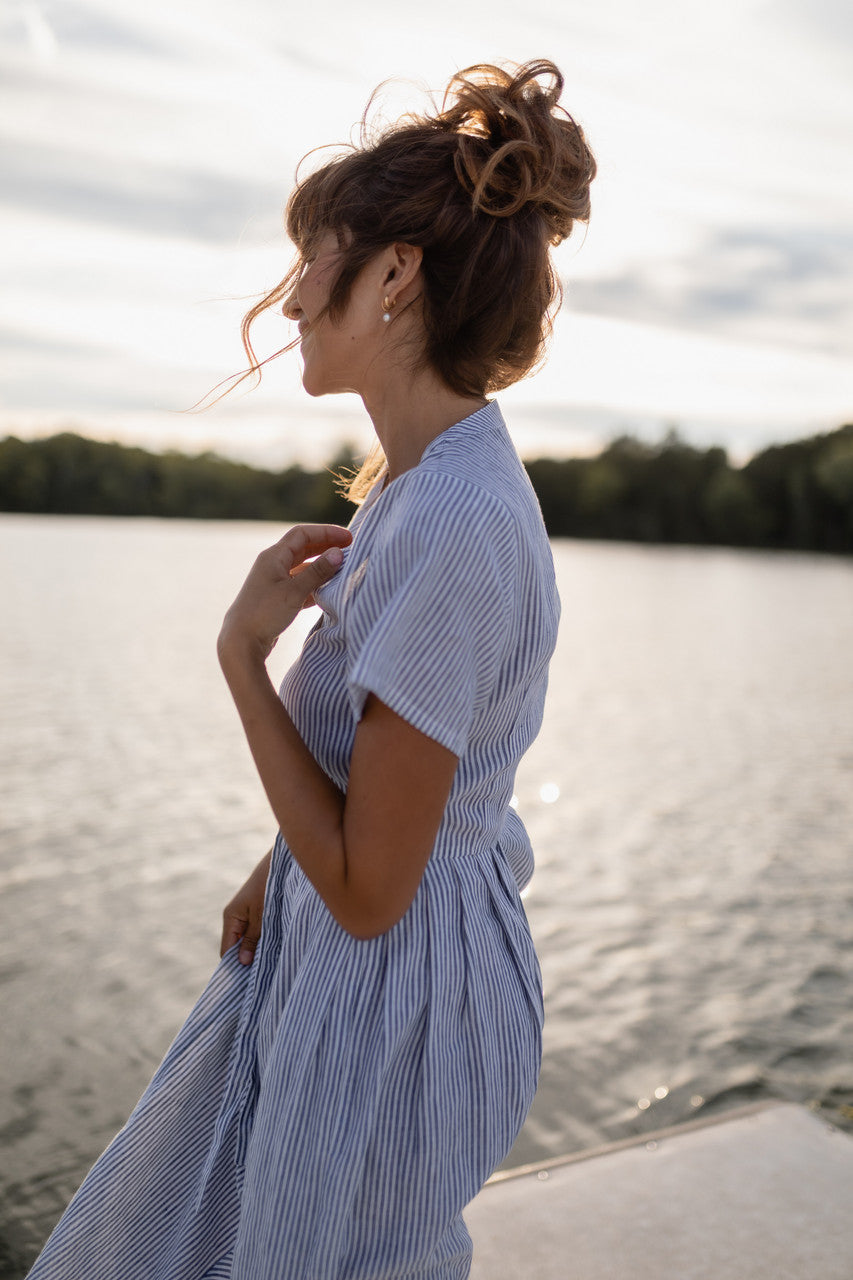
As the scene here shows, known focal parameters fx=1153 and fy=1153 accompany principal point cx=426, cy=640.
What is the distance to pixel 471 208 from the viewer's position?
3.84 ft

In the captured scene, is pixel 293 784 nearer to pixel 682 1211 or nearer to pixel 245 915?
pixel 245 915

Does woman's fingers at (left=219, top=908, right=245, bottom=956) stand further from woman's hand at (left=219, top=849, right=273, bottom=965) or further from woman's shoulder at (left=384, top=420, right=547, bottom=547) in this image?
woman's shoulder at (left=384, top=420, right=547, bottom=547)

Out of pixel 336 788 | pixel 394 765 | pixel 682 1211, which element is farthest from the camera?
pixel 682 1211

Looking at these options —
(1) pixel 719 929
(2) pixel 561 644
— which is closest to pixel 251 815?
(1) pixel 719 929

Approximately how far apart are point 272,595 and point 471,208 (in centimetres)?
44

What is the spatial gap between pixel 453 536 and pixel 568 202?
0.44 meters

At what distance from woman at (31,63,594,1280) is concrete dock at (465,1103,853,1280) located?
3.24 feet

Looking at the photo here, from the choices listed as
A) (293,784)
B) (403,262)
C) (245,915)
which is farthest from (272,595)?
(245,915)

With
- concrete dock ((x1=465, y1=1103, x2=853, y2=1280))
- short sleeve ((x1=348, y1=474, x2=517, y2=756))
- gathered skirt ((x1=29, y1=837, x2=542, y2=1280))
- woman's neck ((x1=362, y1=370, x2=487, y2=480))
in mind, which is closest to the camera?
short sleeve ((x1=348, y1=474, x2=517, y2=756))

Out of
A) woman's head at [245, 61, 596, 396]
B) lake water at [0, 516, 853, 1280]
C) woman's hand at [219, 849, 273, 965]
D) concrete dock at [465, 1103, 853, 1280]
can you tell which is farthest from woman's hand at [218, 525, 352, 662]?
lake water at [0, 516, 853, 1280]

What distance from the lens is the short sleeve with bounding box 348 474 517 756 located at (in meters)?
1.01

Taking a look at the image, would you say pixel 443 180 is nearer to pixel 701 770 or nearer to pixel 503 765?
pixel 503 765

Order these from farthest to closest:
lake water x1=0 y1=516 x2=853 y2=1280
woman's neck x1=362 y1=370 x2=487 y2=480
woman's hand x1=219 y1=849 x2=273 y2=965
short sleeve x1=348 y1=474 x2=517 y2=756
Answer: lake water x1=0 y1=516 x2=853 y2=1280, woman's hand x1=219 y1=849 x2=273 y2=965, woman's neck x1=362 y1=370 x2=487 y2=480, short sleeve x1=348 y1=474 x2=517 y2=756

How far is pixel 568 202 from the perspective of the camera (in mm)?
1229
